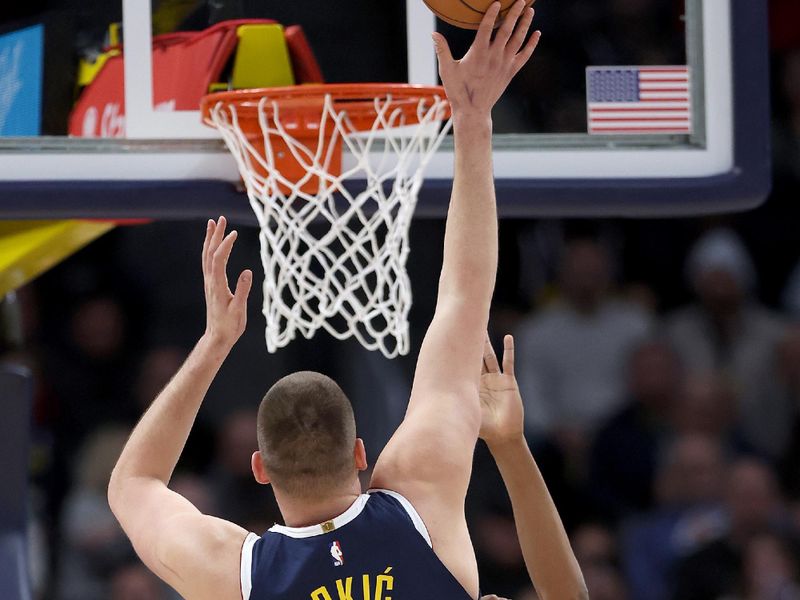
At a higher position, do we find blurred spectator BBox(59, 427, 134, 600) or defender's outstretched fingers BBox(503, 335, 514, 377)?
defender's outstretched fingers BBox(503, 335, 514, 377)

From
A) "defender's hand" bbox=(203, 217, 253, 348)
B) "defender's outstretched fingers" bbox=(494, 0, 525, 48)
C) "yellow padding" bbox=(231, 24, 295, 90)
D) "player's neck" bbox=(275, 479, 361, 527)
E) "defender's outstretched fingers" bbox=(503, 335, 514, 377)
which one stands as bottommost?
"player's neck" bbox=(275, 479, 361, 527)

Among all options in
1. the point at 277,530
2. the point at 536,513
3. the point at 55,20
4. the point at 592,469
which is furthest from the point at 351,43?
the point at 592,469

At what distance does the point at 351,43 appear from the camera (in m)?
3.46

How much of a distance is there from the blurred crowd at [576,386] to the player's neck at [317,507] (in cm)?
308

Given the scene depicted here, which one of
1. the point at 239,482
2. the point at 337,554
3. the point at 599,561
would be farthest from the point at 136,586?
the point at 337,554

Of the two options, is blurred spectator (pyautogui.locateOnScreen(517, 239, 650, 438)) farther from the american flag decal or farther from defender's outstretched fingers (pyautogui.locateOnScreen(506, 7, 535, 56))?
defender's outstretched fingers (pyautogui.locateOnScreen(506, 7, 535, 56))

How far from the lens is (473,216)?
1.85 m

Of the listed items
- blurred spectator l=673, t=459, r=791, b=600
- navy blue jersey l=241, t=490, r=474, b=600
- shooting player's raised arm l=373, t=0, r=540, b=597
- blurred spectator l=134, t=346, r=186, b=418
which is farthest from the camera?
blurred spectator l=134, t=346, r=186, b=418

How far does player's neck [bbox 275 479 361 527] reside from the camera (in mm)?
1752

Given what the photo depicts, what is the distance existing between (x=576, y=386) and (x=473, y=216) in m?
3.51

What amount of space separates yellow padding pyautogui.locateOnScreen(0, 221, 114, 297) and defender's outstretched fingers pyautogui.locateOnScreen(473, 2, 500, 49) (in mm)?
1826

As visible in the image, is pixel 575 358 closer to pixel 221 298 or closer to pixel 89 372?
pixel 89 372

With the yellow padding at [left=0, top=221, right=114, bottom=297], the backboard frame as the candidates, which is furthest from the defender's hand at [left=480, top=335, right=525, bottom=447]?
the yellow padding at [left=0, top=221, right=114, bottom=297]

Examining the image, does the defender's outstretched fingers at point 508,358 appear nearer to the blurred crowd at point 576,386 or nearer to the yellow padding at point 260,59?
the yellow padding at point 260,59
